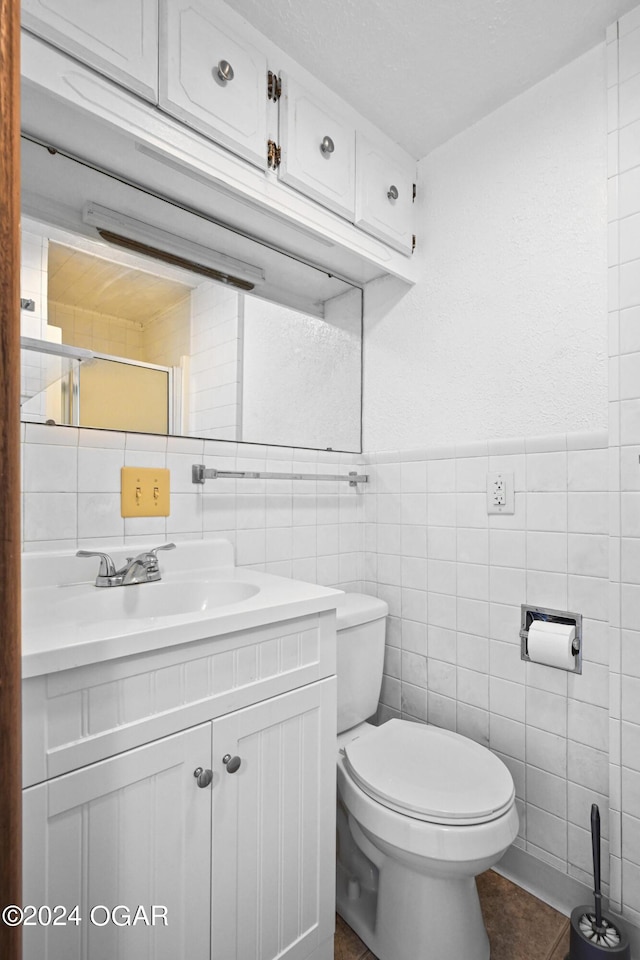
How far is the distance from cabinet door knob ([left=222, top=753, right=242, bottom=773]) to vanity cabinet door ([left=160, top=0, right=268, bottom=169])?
140cm

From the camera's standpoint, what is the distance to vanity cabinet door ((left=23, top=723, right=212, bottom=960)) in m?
0.73

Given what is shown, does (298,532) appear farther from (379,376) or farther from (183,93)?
(183,93)

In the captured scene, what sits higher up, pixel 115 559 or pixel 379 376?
pixel 379 376

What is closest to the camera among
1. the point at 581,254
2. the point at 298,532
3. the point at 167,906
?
the point at 167,906

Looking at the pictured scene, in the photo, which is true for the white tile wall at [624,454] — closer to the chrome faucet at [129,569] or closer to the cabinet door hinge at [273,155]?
the cabinet door hinge at [273,155]

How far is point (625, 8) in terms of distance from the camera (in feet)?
4.15

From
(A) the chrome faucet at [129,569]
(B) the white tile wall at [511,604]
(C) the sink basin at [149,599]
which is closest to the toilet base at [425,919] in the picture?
(B) the white tile wall at [511,604]

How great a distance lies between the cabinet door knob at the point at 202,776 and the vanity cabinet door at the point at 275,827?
0.02 metres

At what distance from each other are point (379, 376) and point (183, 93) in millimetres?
1081

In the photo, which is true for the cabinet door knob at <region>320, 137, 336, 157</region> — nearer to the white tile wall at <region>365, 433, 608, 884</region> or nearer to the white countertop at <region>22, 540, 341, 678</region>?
the white tile wall at <region>365, 433, 608, 884</region>

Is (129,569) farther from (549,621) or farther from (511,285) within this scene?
(511,285)

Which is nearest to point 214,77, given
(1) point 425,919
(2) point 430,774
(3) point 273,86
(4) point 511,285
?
(3) point 273,86

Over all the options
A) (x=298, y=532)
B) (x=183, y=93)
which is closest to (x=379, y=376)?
(x=298, y=532)

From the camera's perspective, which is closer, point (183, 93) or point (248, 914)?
point (248, 914)
